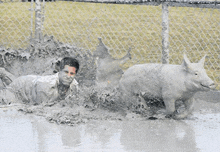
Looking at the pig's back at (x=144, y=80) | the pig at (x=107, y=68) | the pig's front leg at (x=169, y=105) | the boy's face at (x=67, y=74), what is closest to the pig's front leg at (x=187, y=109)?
the pig's front leg at (x=169, y=105)

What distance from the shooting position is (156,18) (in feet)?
37.6

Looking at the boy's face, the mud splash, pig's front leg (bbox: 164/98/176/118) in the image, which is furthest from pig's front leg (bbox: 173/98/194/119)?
the boy's face

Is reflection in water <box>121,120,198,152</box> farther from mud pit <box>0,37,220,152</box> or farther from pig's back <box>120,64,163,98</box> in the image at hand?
pig's back <box>120,64,163,98</box>

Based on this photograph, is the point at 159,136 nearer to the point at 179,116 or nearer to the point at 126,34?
the point at 179,116

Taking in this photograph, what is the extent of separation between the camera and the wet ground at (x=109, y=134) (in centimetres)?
383

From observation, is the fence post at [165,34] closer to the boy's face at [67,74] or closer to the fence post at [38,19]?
the boy's face at [67,74]

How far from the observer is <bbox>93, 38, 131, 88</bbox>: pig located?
6395mm

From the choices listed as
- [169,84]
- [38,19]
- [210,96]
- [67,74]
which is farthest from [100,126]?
[38,19]

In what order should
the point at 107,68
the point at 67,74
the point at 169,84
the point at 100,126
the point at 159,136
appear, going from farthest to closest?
1. the point at 107,68
2. the point at 67,74
3. the point at 169,84
4. the point at 100,126
5. the point at 159,136

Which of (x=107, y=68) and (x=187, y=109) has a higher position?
(x=107, y=68)

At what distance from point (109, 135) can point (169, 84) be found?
3.85 ft

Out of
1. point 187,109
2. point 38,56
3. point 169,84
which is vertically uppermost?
point 38,56

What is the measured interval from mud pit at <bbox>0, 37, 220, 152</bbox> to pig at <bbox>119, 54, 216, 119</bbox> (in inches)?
6.4

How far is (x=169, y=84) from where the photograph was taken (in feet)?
16.3
